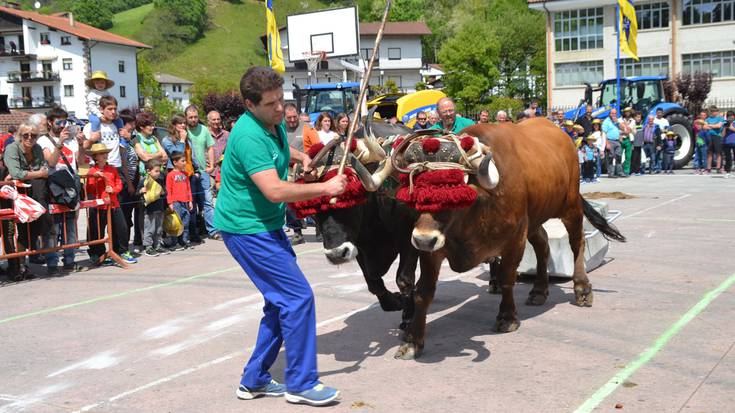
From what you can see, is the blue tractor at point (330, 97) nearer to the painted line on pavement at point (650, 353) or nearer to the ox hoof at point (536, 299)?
the ox hoof at point (536, 299)

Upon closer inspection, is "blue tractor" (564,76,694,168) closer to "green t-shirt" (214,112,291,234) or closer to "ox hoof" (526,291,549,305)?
"ox hoof" (526,291,549,305)

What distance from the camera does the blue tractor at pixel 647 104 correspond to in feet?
77.7

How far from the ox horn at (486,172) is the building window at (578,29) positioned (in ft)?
157

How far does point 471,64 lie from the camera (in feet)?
226

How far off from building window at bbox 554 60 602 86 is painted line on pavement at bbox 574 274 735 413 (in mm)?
45770

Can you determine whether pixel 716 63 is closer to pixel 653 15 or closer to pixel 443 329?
pixel 653 15

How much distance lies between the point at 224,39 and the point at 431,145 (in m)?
133

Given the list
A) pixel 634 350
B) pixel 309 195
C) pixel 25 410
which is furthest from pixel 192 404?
pixel 634 350

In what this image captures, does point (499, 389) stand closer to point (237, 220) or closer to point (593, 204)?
point (237, 220)

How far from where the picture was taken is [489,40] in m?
69.3

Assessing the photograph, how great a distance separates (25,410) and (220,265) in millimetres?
5349

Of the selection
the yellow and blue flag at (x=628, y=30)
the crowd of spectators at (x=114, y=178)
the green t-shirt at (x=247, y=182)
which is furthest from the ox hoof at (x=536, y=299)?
the yellow and blue flag at (x=628, y=30)

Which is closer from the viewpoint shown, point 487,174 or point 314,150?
point 487,174

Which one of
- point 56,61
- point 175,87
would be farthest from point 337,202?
point 175,87
